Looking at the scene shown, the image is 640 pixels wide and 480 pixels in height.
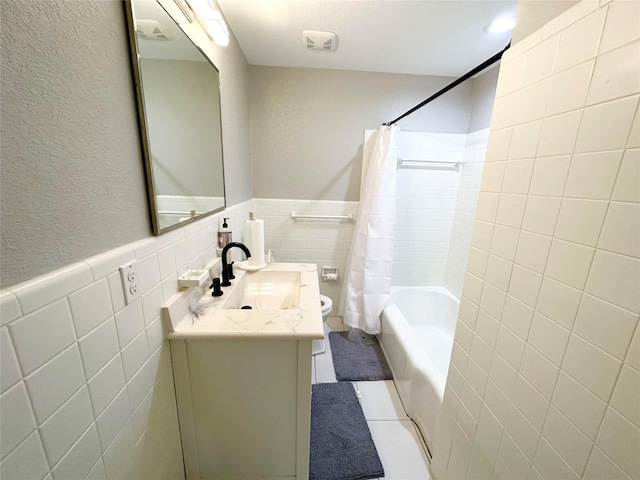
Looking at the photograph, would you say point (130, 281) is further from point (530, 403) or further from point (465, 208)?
point (465, 208)

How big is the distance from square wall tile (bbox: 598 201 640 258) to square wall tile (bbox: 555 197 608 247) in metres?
0.01

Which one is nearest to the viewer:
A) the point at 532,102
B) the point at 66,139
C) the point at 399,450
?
the point at 66,139

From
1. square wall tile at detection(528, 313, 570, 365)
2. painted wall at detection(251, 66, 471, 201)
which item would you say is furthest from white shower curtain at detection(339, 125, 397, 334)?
square wall tile at detection(528, 313, 570, 365)

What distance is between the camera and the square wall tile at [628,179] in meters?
0.49

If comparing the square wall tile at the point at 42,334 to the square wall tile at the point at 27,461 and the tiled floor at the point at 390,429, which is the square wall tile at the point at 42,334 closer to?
the square wall tile at the point at 27,461

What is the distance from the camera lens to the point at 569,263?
2.01 feet

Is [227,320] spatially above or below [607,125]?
below

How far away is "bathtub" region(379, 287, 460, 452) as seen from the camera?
1330 millimetres

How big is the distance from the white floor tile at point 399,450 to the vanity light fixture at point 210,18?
7.34 feet

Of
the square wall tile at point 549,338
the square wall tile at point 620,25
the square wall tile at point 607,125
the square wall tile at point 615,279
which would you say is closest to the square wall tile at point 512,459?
the square wall tile at point 549,338

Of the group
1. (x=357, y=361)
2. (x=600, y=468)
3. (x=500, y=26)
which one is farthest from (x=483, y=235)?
(x=357, y=361)

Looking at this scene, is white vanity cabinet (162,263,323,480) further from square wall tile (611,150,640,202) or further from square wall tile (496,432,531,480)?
square wall tile (611,150,640,202)

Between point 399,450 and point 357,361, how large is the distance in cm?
66

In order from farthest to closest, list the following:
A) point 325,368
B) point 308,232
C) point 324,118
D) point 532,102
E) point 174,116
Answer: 1. point 308,232
2. point 324,118
3. point 325,368
4. point 174,116
5. point 532,102
